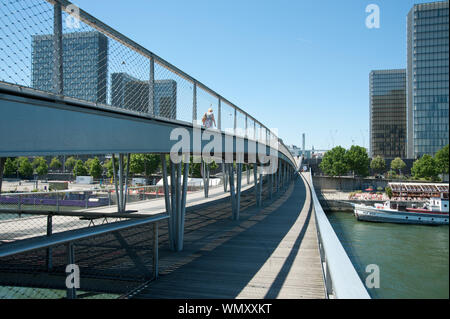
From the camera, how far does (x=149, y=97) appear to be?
269 inches

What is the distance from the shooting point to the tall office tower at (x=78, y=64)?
4199mm

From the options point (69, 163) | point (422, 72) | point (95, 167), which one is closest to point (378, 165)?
point (95, 167)

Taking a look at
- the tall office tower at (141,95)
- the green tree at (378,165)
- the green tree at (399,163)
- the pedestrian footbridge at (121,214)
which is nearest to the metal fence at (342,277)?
the pedestrian footbridge at (121,214)

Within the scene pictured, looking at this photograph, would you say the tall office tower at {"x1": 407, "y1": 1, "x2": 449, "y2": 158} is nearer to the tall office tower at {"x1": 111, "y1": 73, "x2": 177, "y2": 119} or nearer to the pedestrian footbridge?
the pedestrian footbridge

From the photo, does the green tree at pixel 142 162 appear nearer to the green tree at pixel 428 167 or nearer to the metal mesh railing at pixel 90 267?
the metal mesh railing at pixel 90 267

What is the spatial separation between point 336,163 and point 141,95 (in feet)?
241

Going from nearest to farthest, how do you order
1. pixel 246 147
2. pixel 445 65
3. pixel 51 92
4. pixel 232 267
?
pixel 445 65, pixel 51 92, pixel 232 267, pixel 246 147

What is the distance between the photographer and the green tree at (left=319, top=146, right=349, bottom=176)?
245 ft

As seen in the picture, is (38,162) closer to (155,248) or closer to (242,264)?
(242,264)

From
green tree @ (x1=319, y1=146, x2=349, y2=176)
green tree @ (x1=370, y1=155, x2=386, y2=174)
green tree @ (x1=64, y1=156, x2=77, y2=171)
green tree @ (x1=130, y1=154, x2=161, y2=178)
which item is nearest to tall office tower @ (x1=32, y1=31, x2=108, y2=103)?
green tree @ (x1=130, y1=154, x2=161, y2=178)

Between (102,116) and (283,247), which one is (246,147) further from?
(102,116)
